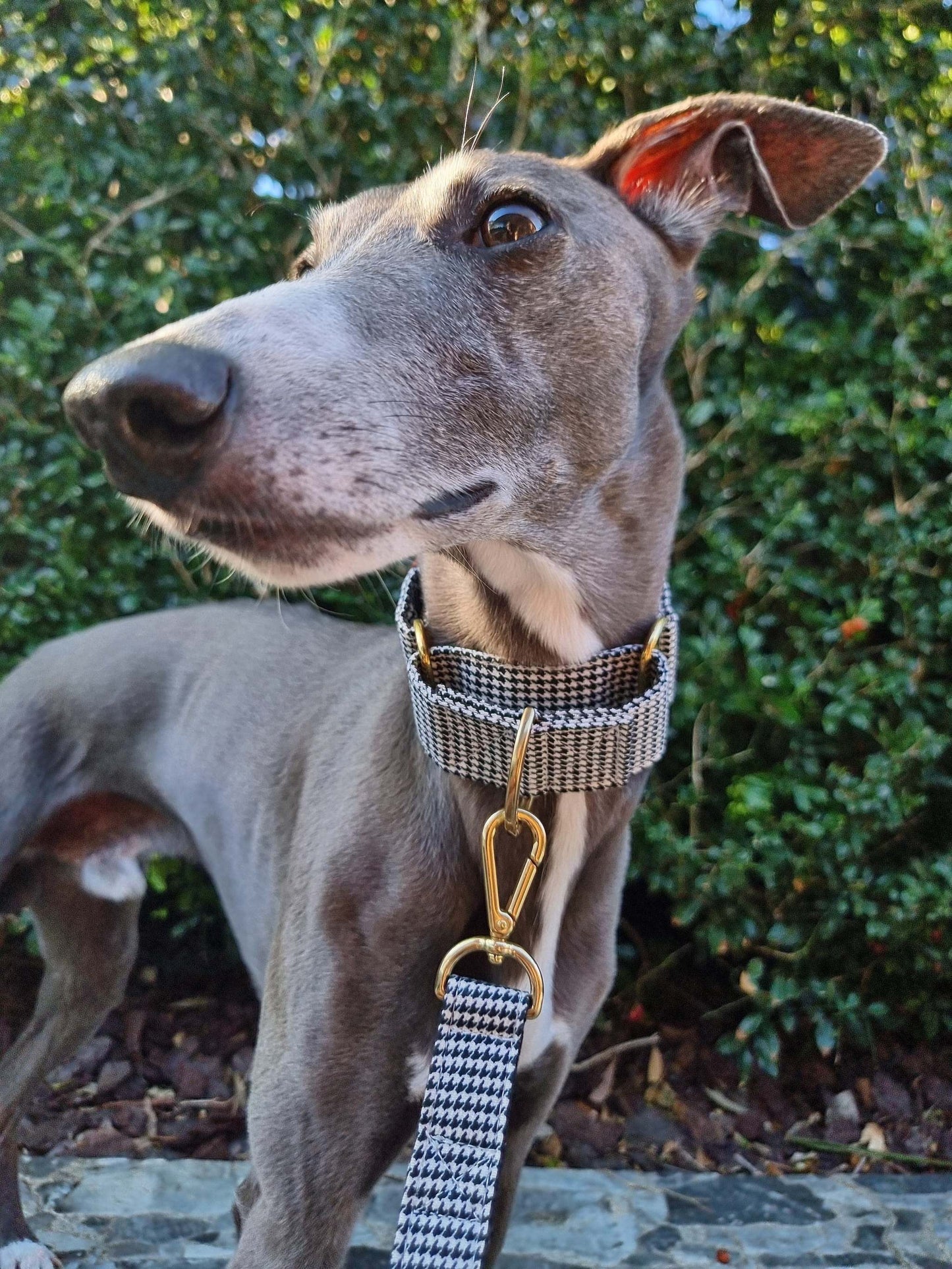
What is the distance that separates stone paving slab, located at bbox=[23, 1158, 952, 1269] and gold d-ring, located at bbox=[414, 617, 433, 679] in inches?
61.7

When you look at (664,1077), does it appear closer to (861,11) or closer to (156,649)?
(156,649)

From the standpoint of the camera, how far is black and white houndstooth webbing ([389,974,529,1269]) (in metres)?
1.30

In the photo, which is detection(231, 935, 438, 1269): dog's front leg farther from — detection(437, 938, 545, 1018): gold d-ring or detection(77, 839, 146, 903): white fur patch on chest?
detection(77, 839, 146, 903): white fur patch on chest

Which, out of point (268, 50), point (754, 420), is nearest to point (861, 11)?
point (754, 420)

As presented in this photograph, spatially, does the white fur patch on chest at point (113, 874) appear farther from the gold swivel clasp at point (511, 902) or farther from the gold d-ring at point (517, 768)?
the gold d-ring at point (517, 768)

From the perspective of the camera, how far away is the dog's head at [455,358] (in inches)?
44.8

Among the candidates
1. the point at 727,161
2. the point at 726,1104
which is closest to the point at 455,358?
the point at 727,161

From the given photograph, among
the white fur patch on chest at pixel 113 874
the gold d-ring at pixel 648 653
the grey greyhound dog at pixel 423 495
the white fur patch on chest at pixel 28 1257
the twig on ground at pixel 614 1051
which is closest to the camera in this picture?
the grey greyhound dog at pixel 423 495

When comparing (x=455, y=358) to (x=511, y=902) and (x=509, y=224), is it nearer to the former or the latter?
(x=509, y=224)

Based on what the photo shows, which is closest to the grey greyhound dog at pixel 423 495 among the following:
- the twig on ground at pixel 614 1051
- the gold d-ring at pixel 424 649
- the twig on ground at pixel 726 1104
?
the gold d-ring at pixel 424 649

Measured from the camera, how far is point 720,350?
3197 millimetres

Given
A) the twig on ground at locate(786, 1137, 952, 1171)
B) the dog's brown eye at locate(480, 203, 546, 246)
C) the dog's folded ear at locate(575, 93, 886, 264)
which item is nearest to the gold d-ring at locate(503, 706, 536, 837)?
the dog's brown eye at locate(480, 203, 546, 246)

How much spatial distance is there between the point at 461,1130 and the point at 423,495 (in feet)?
2.85

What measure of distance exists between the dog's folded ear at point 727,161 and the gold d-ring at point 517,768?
1042mm
